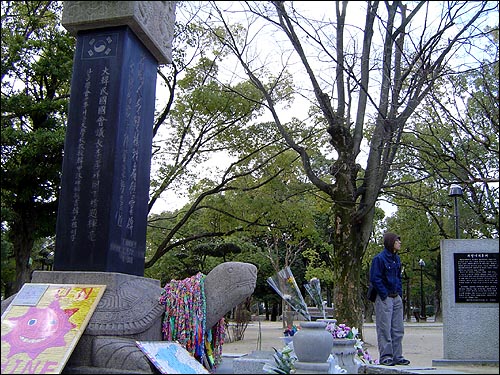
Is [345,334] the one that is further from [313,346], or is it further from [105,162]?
[105,162]

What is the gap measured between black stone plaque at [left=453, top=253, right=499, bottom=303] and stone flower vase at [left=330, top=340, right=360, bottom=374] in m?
1.37

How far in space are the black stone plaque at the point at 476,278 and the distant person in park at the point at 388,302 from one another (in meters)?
0.67

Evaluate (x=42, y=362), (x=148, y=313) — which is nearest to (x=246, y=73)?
(x=148, y=313)

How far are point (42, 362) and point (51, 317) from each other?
2.04ft

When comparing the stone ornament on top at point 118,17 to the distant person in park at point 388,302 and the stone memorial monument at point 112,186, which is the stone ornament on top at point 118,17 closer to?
the stone memorial monument at point 112,186

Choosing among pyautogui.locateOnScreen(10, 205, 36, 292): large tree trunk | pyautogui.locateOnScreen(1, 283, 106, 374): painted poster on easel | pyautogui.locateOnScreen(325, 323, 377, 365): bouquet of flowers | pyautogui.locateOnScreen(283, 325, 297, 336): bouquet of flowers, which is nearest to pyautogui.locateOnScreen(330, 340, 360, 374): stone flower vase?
pyautogui.locateOnScreen(325, 323, 377, 365): bouquet of flowers

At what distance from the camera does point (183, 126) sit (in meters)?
12.0

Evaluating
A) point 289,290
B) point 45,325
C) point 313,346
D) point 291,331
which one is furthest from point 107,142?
point 291,331

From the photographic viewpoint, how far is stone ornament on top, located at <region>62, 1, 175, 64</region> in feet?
17.9

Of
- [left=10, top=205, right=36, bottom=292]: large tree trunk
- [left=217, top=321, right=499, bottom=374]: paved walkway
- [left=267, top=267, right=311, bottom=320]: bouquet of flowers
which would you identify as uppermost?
[left=10, top=205, right=36, bottom=292]: large tree trunk

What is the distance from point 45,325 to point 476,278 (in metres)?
4.52

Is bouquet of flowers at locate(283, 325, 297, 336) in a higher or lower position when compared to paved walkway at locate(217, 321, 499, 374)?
higher

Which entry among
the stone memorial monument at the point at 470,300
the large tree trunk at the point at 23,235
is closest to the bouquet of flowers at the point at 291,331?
the stone memorial monument at the point at 470,300

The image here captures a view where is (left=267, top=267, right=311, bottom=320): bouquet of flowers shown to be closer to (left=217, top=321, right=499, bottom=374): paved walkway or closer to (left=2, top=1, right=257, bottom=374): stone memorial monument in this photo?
(left=2, top=1, right=257, bottom=374): stone memorial monument
